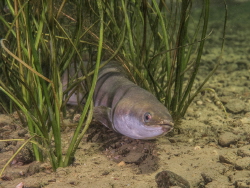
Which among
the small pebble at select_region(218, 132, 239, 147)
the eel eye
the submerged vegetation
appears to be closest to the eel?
the eel eye

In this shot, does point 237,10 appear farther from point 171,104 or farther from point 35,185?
point 35,185

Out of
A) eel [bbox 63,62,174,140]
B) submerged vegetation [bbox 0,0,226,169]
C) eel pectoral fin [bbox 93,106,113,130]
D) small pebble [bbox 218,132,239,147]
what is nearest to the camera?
submerged vegetation [bbox 0,0,226,169]

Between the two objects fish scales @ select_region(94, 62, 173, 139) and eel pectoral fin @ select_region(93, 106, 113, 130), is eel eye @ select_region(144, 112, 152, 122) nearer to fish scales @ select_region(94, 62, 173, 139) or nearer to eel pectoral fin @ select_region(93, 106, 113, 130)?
fish scales @ select_region(94, 62, 173, 139)

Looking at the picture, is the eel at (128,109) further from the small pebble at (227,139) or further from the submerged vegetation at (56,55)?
the small pebble at (227,139)

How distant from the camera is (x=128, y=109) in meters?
3.26

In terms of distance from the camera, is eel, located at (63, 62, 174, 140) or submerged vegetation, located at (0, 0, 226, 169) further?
eel, located at (63, 62, 174, 140)

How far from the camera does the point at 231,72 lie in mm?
6719

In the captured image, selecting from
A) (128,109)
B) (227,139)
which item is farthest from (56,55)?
(227,139)

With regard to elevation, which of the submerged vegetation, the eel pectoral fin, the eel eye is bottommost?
the eel pectoral fin

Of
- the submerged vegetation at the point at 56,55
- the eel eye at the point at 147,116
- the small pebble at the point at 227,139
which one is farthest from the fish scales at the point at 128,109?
the small pebble at the point at 227,139

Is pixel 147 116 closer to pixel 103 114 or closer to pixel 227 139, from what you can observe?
pixel 103 114

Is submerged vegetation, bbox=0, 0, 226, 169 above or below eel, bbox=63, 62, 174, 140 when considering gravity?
above

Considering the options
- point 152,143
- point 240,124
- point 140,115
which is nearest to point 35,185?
point 140,115

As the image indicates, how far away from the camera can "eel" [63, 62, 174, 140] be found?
2843 mm
